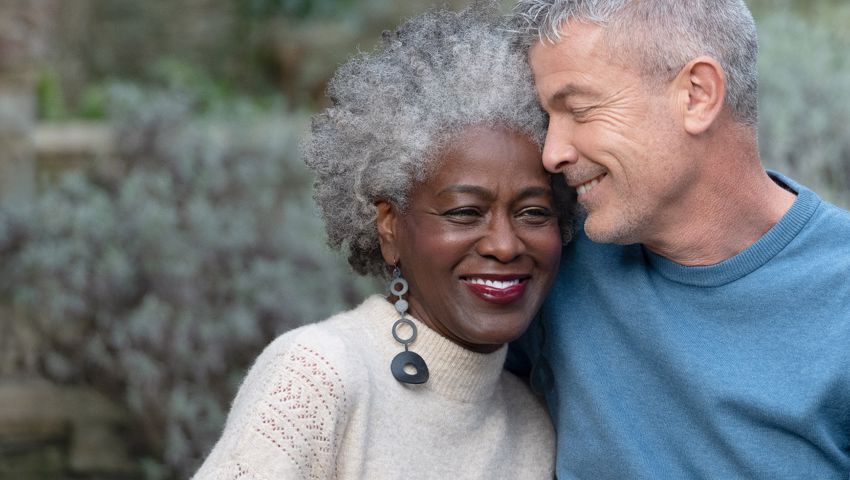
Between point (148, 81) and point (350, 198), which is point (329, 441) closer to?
point (350, 198)

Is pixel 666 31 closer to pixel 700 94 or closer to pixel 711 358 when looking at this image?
pixel 700 94

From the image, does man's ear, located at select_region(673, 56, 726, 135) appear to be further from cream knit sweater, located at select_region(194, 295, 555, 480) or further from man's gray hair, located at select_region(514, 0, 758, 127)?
cream knit sweater, located at select_region(194, 295, 555, 480)

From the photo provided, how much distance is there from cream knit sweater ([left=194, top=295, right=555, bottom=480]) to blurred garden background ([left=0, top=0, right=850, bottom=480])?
6.61 ft

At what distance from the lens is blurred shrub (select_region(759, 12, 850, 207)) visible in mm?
4645

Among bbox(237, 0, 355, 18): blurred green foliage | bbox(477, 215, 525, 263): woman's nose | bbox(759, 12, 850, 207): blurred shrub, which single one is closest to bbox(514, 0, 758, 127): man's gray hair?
bbox(477, 215, 525, 263): woman's nose

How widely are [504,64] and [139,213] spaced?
281 cm

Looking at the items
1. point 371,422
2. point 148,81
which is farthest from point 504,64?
Result: point 148,81

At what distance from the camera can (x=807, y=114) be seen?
191 inches

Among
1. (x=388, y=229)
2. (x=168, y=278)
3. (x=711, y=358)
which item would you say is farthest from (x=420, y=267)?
(x=168, y=278)

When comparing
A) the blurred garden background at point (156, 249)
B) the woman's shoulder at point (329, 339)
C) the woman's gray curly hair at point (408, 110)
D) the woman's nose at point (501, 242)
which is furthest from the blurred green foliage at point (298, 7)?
the woman's nose at point (501, 242)

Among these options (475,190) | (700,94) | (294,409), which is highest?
(700,94)

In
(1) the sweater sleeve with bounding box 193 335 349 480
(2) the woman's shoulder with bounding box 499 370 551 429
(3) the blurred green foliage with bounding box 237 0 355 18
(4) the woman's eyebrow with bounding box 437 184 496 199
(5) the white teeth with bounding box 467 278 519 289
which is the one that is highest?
(4) the woman's eyebrow with bounding box 437 184 496 199

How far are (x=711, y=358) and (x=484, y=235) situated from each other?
0.52m

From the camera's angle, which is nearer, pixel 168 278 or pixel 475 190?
pixel 475 190
